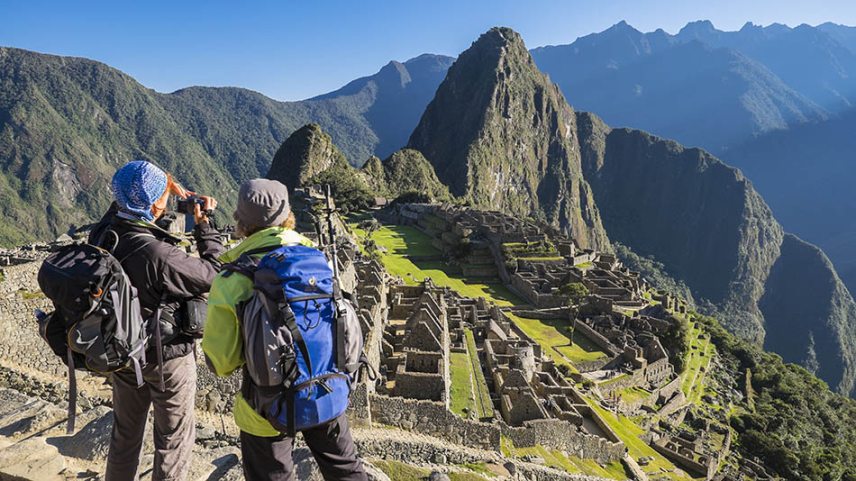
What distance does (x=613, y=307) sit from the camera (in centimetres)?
3622

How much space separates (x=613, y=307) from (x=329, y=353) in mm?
36348

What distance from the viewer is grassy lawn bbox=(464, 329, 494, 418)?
49.2 ft

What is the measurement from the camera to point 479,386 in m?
16.6

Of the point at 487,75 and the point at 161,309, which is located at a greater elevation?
the point at 487,75

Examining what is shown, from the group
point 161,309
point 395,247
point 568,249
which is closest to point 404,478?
point 161,309

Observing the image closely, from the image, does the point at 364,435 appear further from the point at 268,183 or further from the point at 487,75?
the point at 487,75

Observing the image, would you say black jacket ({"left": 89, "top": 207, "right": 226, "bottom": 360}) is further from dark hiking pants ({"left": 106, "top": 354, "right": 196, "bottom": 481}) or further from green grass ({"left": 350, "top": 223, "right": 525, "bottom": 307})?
green grass ({"left": 350, "top": 223, "right": 525, "bottom": 307})

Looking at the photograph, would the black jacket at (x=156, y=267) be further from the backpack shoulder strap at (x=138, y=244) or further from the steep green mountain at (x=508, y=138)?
the steep green mountain at (x=508, y=138)

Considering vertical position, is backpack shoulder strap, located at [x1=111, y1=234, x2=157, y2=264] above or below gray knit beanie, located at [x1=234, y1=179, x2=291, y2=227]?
below

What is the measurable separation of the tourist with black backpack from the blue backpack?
886mm

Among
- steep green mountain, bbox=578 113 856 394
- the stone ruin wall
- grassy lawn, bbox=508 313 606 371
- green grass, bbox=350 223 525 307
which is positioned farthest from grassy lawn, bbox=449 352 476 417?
steep green mountain, bbox=578 113 856 394

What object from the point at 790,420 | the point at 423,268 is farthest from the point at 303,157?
the point at 790,420

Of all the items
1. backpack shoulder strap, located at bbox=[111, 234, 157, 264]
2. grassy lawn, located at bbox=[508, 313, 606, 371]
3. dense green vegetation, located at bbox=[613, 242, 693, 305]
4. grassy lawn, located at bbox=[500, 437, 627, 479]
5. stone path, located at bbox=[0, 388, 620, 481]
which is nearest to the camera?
backpack shoulder strap, located at bbox=[111, 234, 157, 264]

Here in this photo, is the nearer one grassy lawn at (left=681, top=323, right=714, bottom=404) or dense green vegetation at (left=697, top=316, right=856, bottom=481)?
dense green vegetation at (left=697, top=316, right=856, bottom=481)
